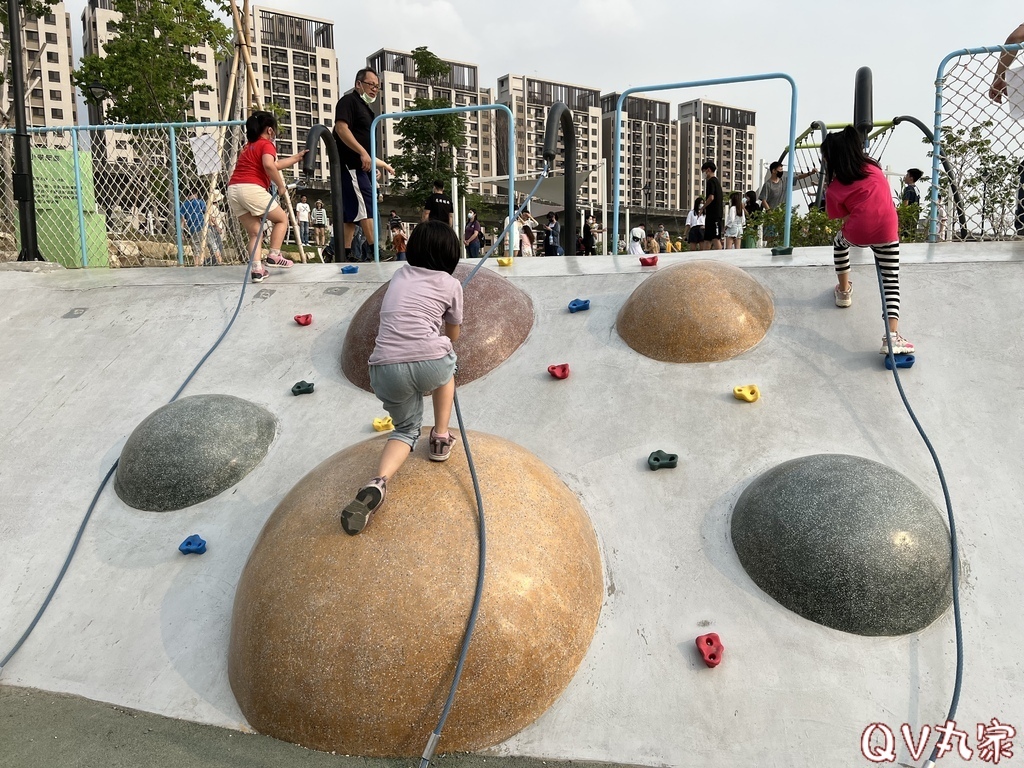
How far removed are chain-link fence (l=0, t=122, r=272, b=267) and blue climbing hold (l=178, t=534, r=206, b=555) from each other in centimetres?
607

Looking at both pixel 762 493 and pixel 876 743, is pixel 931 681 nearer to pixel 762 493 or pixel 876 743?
pixel 876 743

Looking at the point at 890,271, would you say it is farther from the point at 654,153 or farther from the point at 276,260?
the point at 654,153

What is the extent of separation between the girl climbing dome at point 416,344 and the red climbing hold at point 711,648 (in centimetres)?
144

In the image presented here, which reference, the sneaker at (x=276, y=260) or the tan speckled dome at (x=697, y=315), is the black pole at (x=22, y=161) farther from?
the tan speckled dome at (x=697, y=315)

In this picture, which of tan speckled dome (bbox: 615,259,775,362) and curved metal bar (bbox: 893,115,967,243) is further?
curved metal bar (bbox: 893,115,967,243)

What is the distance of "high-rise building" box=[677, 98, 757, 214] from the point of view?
125125 mm

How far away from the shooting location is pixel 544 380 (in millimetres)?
5055

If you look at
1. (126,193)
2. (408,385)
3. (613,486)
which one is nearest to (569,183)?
(613,486)

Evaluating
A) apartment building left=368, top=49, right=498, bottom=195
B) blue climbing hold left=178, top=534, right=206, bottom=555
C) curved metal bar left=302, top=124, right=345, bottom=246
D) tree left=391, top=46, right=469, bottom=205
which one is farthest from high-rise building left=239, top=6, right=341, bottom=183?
blue climbing hold left=178, top=534, right=206, bottom=555

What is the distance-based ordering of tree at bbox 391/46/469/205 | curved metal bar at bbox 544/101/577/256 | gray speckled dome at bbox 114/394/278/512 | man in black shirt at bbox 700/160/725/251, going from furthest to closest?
tree at bbox 391/46/469/205, man in black shirt at bbox 700/160/725/251, curved metal bar at bbox 544/101/577/256, gray speckled dome at bbox 114/394/278/512

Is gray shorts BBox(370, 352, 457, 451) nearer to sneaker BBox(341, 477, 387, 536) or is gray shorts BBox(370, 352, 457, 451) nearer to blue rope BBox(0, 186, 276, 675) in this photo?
sneaker BBox(341, 477, 387, 536)

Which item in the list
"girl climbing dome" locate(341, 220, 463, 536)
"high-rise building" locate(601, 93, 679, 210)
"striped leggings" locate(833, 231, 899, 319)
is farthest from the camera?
"high-rise building" locate(601, 93, 679, 210)

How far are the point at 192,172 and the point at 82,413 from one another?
571cm

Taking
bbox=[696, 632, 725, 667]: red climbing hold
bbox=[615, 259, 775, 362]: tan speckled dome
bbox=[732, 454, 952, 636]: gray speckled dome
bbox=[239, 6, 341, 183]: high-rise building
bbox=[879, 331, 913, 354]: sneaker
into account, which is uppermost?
bbox=[239, 6, 341, 183]: high-rise building
